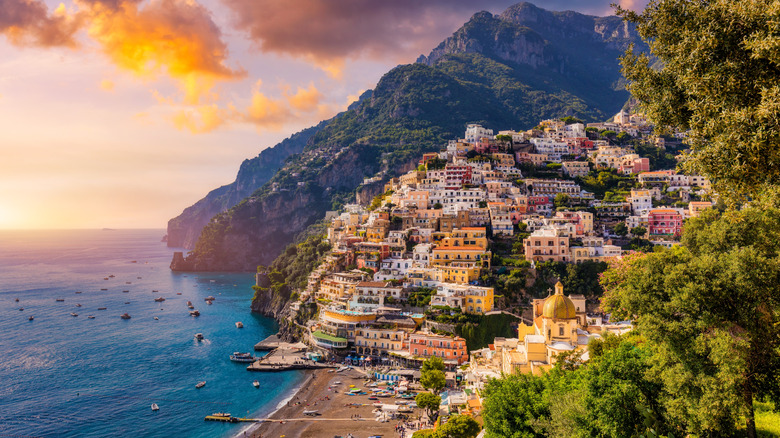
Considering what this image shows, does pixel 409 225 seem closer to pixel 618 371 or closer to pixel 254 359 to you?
pixel 254 359

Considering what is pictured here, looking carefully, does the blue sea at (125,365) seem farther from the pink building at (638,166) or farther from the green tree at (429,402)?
the pink building at (638,166)

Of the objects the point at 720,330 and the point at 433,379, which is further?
the point at 433,379

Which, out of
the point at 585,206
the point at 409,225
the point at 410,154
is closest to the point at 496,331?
the point at 409,225

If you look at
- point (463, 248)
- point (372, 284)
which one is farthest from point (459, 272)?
point (372, 284)

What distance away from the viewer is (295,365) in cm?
5450

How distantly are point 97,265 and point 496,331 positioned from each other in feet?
525

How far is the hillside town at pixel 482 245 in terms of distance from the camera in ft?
140

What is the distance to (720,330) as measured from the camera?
42.6ft

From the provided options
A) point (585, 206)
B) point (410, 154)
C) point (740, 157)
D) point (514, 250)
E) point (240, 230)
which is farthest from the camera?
point (240, 230)

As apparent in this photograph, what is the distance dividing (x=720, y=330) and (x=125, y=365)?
6109 centimetres

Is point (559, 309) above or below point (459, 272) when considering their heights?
below

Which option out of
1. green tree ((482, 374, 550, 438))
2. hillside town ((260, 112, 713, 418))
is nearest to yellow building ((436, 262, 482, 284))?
hillside town ((260, 112, 713, 418))

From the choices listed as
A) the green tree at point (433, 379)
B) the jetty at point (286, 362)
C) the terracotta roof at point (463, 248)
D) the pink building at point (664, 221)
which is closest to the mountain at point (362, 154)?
the terracotta roof at point (463, 248)

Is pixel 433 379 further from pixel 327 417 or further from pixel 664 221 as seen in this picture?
pixel 664 221
